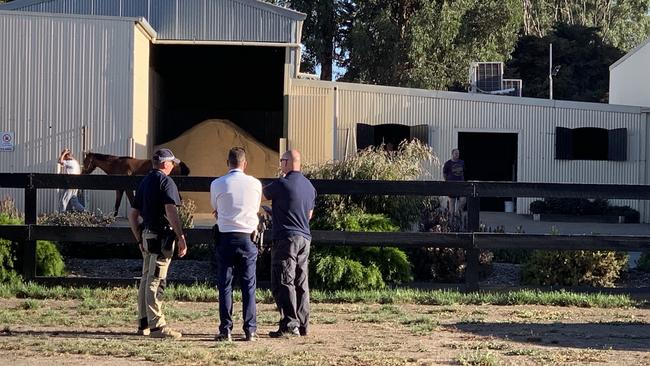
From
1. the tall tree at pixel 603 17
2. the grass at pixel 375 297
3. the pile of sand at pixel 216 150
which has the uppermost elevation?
the tall tree at pixel 603 17

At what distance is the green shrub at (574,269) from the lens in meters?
12.7

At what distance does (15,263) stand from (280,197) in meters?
4.88

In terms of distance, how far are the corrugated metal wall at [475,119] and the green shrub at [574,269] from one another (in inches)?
564

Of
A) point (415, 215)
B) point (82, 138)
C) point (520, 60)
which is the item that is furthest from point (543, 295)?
point (520, 60)

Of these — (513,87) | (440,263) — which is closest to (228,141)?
(513,87)

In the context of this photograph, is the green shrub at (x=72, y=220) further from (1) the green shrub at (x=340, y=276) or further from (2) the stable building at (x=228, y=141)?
(2) the stable building at (x=228, y=141)

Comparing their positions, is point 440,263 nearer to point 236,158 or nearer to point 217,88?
point 236,158

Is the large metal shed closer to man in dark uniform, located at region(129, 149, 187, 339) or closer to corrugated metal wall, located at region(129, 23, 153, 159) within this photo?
corrugated metal wall, located at region(129, 23, 153, 159)

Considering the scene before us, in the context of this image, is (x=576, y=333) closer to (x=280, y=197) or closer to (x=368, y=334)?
(x=368, y=334)

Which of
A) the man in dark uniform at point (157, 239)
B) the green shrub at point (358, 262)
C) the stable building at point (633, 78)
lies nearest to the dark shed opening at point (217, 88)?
the stable building at point (633, 78)

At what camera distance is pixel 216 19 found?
87.4 feet

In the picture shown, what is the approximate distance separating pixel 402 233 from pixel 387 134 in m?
17.1

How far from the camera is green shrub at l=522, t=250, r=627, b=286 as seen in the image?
1269 centimetres

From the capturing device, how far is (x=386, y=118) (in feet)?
92.8
